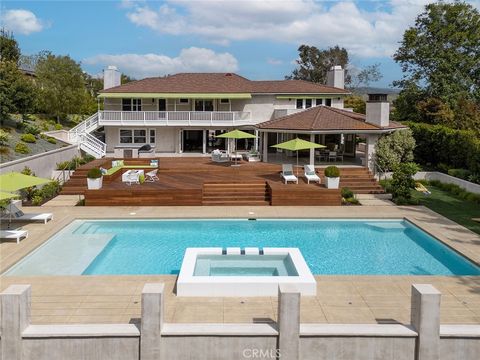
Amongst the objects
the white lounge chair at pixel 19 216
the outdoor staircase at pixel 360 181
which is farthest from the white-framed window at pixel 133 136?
the white lounge chair at pixel 19 216

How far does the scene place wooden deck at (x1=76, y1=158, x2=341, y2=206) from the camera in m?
23.7

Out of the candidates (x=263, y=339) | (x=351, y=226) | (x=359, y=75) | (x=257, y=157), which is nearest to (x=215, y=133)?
(x=257, y=157)

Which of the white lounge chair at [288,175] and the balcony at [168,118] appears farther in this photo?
the balcony at [168,118]

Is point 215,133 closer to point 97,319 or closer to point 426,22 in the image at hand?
point 426,22

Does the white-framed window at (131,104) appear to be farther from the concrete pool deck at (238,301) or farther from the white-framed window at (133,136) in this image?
the concrete pool deck at (238,301)

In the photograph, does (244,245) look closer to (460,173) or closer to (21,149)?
(460,173)

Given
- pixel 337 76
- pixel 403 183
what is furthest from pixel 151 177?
pixel 337 76

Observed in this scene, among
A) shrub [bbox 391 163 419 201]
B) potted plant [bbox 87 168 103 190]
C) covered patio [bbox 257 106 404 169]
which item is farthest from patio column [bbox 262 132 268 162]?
potted plant [bbox 87 168 103 190]

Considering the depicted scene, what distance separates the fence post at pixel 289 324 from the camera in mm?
8602

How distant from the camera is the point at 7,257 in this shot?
1496 cm

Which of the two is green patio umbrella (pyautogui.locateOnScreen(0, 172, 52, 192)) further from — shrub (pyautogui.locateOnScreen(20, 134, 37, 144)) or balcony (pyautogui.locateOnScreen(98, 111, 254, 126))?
balcony (pyautogui.locateOnScreen(98, 111, 254, 126))

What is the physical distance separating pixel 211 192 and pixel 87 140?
55.7 feet

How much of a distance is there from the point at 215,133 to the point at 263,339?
3189cm

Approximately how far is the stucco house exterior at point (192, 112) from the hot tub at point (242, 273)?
20.8 metres
